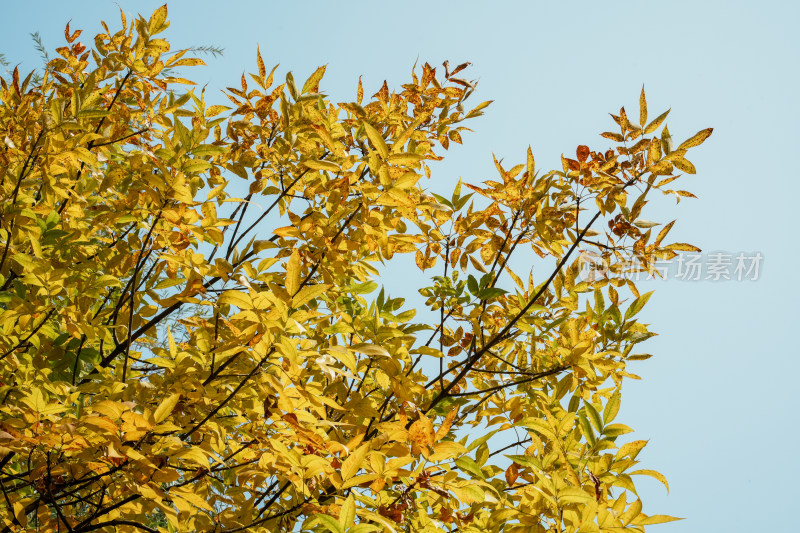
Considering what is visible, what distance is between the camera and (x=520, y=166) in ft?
7.26

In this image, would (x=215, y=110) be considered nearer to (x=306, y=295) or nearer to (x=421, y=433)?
(x=306, y=295)

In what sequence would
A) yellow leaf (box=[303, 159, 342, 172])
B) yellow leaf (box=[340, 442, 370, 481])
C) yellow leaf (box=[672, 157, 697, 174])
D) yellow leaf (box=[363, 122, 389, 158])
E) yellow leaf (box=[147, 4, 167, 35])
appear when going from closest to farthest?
yellow leaf (box=[340, 442, 370, 481]) < yellow leaf (box=[363, 122, 389, 158]) < yellow leaf (box=[303, 159, 342, 172]) < yellow leaf (box=[672, 157, 697, 174]) < yellow leaf (box=[147, 4, 167, 35])

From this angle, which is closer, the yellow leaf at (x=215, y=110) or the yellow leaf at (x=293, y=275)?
the yellow leaf at (x=293, y=275)

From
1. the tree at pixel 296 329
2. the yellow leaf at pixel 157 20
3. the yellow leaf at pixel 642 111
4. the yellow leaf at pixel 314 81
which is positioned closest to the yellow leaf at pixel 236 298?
the tree at pixel 296 329

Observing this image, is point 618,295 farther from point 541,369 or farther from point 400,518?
point 400,518

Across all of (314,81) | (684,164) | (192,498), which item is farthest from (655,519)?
(314,81)

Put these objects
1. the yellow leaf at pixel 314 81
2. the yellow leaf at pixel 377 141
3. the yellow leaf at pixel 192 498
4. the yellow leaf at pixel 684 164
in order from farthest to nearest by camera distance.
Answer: the yellow leaf at pixel 314 81 → the yellow leaf at pixel 684 164 → the yellow leaf at pixel 377 141 → the yellow leaf at pixel 192 498

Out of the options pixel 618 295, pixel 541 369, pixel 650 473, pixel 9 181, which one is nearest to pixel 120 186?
pixel 9 181

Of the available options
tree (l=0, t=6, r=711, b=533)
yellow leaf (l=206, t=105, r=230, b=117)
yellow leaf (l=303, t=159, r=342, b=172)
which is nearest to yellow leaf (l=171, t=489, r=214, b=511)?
tree (l=0, t=6, r=711, b=533)

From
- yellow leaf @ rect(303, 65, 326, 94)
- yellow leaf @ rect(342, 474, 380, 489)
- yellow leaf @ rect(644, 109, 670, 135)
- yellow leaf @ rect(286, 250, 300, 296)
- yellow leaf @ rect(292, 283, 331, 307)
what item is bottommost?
yellow leaf @ rect(342, 474, 380, 489)

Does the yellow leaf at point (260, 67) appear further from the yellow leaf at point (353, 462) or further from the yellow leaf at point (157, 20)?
the yellow leaf at point (353, 462)

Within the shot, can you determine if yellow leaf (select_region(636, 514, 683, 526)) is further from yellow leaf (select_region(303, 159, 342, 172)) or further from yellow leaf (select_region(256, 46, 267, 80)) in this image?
yellow leaf (select_region(256, 46, 267, 80))

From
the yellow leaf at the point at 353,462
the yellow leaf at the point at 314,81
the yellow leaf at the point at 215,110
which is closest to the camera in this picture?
the yellow leaf at the point at 353,462

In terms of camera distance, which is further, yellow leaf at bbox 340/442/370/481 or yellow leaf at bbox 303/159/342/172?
yellow leaf at bbox 303/159/342/172
